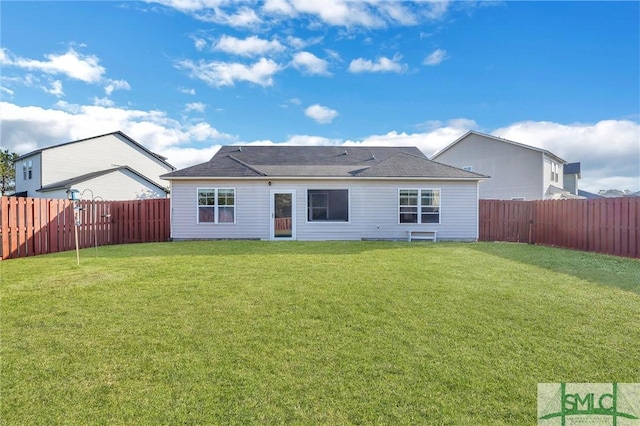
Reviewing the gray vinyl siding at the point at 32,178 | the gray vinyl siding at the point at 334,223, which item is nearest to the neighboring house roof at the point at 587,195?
the gray vinyl siding at the point at 334,223

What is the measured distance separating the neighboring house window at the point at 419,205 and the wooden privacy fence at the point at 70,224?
1087cm

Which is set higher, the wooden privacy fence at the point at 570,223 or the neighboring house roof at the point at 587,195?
the neighboring house roof at the point at 587,195

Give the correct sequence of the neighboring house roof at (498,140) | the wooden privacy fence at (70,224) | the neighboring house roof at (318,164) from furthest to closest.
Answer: the neighboring house roof at (498,140) < the neighboring house roof at (318,164) < the wooden privacy fence at (70,224)

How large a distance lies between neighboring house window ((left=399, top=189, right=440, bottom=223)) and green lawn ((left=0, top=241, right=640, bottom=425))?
A: 707 cm

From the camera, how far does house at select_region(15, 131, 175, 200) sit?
21453mm

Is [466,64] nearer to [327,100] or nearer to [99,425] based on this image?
[327,100]

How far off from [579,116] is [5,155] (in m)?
51.5

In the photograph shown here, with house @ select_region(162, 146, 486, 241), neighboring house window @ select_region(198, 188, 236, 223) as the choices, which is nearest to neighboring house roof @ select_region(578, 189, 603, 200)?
house @ select_region(162, 146, 486, 241)

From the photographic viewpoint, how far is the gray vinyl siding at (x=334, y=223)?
13070mm

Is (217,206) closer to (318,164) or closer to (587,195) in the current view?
(318,164)

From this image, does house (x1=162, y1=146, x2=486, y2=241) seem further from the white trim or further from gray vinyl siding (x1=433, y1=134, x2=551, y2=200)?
gray vinyl siding (x1=433, y1=134, x2=551, y2=200)

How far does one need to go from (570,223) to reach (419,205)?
561 centimetres

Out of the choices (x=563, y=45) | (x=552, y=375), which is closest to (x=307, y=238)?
(x=552, y=375)

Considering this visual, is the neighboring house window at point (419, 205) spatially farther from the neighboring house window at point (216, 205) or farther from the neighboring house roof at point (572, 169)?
the neighboring house roof at point (572, 169)
